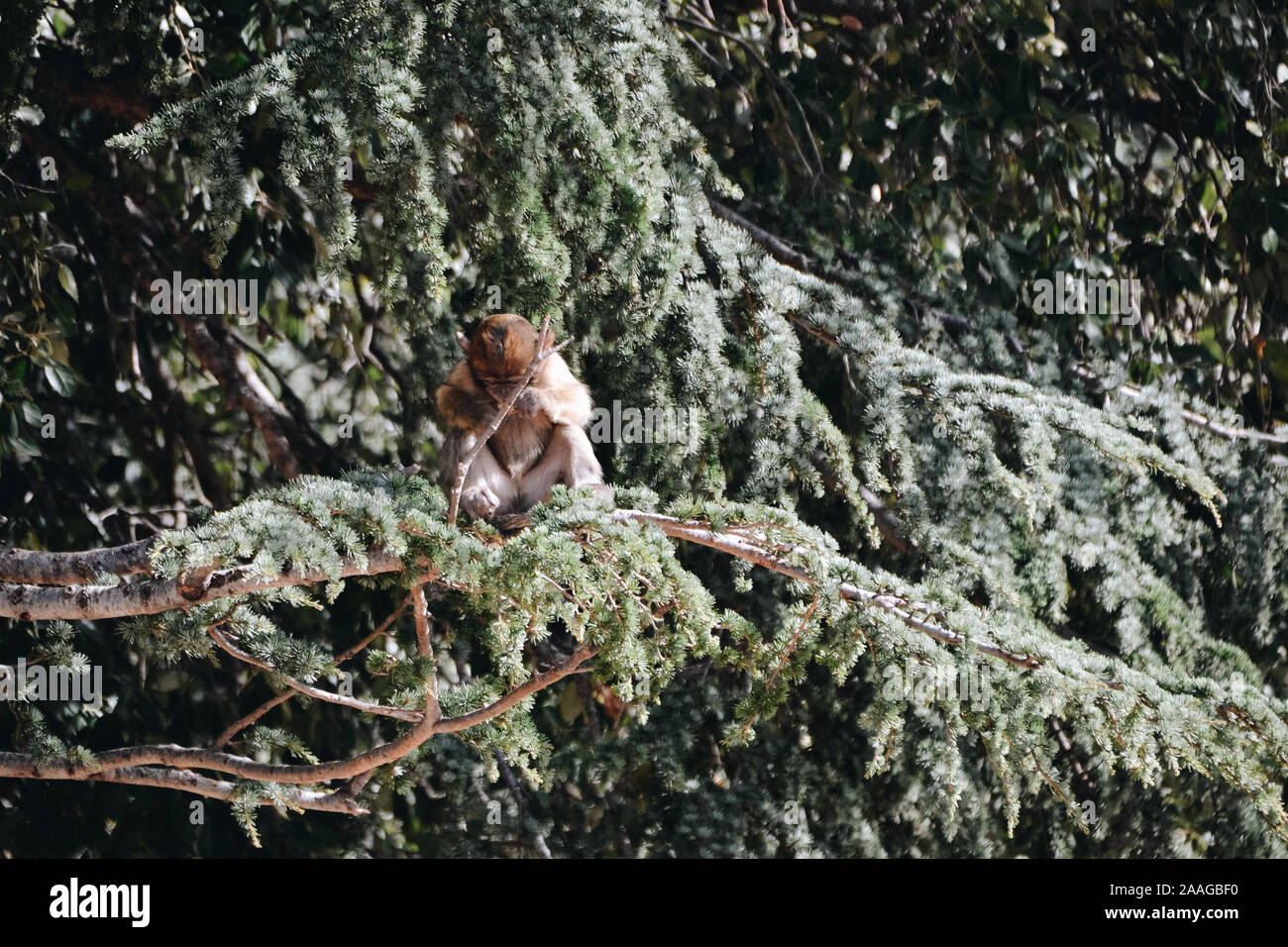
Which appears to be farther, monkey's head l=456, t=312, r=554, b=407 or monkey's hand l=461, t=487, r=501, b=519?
monkey's head l=456, t=312, r=554, b=407

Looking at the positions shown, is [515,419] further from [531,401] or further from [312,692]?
[312,692]

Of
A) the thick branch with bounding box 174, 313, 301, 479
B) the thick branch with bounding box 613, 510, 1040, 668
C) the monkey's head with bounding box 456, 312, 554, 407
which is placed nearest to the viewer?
the thick branch with bounding box 613, 510, 1040, 668

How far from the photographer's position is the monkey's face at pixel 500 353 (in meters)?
3.73

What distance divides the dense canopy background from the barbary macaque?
0.42ft

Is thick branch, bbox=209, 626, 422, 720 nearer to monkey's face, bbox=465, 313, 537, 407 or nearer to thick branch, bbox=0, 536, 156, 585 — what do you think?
thick branch, bbox=0, 536, 156, 585

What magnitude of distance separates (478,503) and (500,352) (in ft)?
1.74

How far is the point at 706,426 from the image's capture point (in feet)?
11.4

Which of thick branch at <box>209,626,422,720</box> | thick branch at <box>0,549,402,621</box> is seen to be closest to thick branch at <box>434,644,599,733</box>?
thick branch at <box>209,626,422,720</box>

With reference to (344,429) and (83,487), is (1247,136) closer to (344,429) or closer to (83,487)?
(344,429)

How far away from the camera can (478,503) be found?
11.2ft

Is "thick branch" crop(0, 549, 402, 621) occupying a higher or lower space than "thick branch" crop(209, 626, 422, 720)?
higher

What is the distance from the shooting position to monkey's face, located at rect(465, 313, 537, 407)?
147 inches

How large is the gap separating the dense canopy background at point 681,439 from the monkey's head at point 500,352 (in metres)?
0.11

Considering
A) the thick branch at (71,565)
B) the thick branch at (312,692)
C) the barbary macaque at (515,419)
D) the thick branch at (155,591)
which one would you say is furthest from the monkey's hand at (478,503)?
the thick branch at (71,565)
